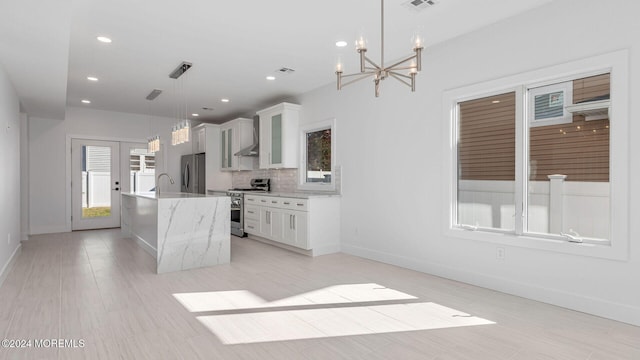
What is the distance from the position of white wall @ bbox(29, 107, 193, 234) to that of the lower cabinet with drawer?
173 inches

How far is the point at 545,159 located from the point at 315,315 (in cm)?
256

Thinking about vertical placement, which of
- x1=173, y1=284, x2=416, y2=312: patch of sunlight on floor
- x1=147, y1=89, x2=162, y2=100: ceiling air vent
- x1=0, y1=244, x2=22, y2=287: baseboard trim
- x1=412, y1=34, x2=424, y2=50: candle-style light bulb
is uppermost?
x1=147, y1=89, x2=162, y2=100: ceiling air vent

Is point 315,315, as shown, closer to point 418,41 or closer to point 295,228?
point 418,41

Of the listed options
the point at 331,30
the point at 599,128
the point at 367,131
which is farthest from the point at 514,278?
the point at 331,30

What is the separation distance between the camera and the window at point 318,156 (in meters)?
5.56

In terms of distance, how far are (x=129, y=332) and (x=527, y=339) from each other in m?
2.80

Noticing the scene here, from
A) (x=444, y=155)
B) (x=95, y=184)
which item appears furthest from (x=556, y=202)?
(x=95, y=184)

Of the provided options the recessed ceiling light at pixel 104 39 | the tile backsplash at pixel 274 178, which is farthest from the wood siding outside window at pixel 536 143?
the recessed ceiling light at pixel 104 39

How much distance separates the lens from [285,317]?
2.79 metres

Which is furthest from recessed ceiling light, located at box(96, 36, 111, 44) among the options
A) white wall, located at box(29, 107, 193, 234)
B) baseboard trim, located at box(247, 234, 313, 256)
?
white wall, located at box(29, 107, 193, 234)

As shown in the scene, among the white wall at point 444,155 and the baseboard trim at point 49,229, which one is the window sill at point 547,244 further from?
the baseboard trim at point 49,229

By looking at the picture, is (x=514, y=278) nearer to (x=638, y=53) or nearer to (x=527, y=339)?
(x=527, y=339)

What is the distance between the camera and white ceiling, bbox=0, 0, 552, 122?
302 cm

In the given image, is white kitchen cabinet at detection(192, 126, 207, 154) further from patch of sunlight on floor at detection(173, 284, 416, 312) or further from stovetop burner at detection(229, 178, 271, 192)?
patch of sunlight on floor at detection(173, 284, 416, 312)
